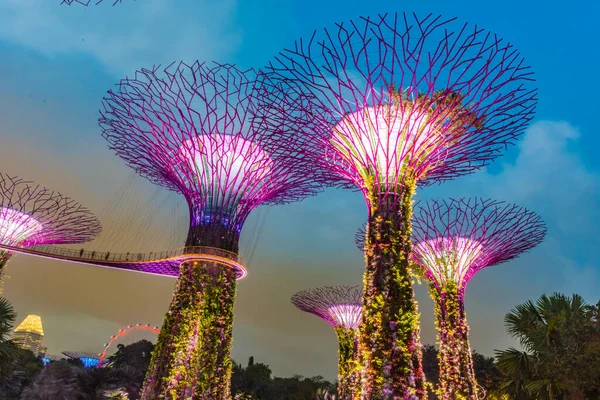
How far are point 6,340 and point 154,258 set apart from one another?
6815 millimetres

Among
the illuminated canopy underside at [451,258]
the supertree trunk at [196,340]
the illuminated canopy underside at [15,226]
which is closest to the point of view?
the supertree trunk at [196,340]

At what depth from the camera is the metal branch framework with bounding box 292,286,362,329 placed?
30297 mm

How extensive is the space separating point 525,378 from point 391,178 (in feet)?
32.1

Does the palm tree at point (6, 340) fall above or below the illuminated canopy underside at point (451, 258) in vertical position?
below

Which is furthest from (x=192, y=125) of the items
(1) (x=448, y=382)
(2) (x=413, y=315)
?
(1) (x=448, y=382)

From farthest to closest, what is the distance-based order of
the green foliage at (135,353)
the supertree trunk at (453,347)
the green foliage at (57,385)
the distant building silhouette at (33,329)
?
1. the distant building silhouette at (33,329)
2. the green foliage at (135,353)
3. the supertree trunk at (453,347)
4. the green foliage at (57,385)

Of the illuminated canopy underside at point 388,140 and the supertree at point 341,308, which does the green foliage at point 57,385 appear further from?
the supertree at point 341,308

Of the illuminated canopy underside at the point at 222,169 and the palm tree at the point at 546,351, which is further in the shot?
the illuminated canopy underside at the point at 222,169

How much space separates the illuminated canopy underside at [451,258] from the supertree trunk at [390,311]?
27.9 ft

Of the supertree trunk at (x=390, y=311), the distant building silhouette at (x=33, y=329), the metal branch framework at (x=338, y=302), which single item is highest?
the distant building silhouette at (x=33, y=329)

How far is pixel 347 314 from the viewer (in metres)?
30.4

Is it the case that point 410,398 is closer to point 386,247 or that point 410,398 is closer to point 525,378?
point 386,247

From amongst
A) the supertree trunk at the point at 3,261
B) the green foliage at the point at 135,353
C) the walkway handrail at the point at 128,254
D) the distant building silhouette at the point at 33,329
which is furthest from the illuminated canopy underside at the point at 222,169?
the distant building silhouette at the point at 33,329

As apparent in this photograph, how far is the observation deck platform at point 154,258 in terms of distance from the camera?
58.0 ft
